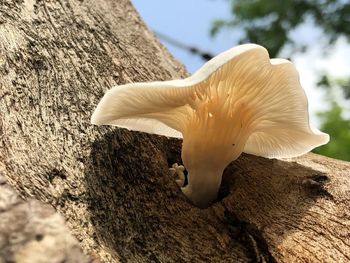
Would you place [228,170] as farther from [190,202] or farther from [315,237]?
[315,237]

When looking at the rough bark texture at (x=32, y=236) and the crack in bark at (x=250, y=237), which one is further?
the crack in bark at (x=250, y=237)

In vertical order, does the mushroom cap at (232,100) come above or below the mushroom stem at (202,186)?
above

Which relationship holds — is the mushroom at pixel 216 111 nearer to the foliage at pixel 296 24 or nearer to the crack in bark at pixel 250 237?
the crack in bark at pixel 250 237

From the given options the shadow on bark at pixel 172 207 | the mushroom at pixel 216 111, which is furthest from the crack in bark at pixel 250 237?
the mushroom at pixel 216 111

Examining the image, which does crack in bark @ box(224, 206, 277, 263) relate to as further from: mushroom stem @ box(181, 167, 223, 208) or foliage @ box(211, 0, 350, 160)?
foliage @ box(211, 0, 350, 160)

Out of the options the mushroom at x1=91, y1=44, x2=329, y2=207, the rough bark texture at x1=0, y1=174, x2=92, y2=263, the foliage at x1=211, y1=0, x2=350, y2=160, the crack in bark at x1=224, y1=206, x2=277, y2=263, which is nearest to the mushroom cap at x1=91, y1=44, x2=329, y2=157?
the mushroom at x1=91, y1=44, x2=329, y2=207

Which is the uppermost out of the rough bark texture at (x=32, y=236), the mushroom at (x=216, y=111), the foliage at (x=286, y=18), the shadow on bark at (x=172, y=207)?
the foliage at (x=286, y=18)
